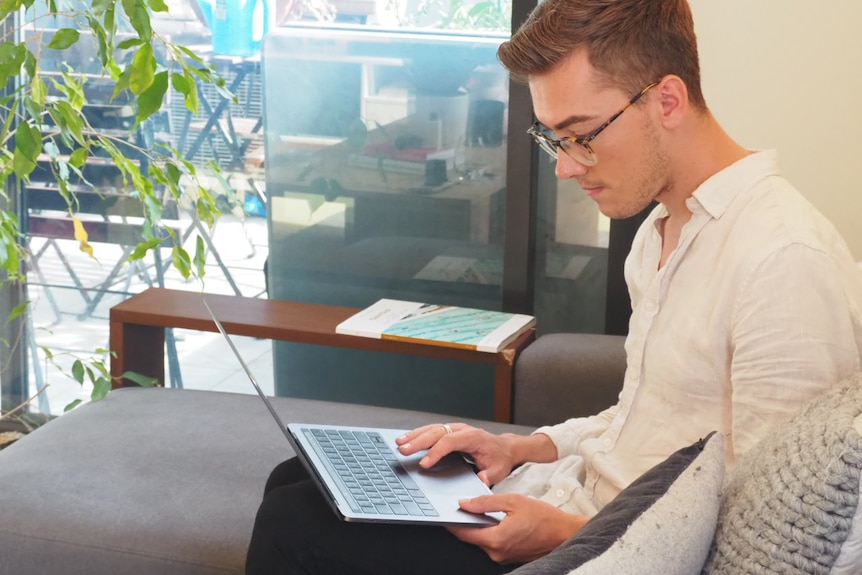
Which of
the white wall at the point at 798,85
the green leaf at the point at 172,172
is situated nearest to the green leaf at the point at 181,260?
the green leaf at the point at 172,172

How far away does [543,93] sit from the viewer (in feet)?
4.71

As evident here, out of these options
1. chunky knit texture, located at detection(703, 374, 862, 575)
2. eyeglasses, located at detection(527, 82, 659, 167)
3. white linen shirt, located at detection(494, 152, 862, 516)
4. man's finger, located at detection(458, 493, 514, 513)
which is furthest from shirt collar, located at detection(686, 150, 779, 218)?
man's finger, located at detection(458, 493, 514, 513)

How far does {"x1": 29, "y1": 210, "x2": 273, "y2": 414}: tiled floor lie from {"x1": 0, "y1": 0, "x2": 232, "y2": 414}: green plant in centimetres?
9

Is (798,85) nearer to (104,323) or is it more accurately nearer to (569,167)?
(569,167)

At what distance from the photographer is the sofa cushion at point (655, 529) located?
91 centimetres

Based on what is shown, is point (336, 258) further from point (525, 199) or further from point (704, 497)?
point (704, 497)

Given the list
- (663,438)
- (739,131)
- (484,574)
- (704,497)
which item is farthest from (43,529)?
(739,131)

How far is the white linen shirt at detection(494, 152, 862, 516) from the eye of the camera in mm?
1204

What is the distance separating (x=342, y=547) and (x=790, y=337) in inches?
23.1

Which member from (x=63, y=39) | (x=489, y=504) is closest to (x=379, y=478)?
(x=489, y=504)

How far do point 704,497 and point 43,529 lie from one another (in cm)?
115

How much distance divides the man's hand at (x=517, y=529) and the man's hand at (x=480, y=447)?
164 mm

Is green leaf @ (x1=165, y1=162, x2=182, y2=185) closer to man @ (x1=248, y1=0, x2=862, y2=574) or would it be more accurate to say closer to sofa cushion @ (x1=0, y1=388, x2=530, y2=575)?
sofa cushion @ (x1=0, y1=388, x2=530, y2=575)

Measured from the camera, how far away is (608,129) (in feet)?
4.58
